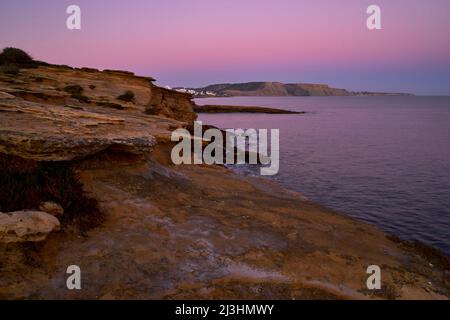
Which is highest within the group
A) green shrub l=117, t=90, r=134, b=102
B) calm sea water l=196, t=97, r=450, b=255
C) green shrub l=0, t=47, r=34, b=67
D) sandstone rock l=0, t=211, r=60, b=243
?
green shrub l=0, t=47, r=34, b=67

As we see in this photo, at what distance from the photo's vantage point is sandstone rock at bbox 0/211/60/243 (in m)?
7.48

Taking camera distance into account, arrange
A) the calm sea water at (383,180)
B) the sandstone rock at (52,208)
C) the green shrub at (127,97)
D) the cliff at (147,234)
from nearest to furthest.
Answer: the cliff at (147,234), the sandstone rock at (52,208), the calm sea water at (383,180), the green shrub at (127,97)

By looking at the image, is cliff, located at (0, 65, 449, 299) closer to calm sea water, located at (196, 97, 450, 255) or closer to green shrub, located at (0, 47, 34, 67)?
calm sea water, located at (196, 97, 450, 255)

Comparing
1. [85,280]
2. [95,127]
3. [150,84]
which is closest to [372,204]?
[95,127]

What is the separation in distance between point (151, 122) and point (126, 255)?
11.9 meters

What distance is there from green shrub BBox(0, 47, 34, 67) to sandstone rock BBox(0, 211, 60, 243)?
82.1ft

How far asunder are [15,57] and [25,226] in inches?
1056

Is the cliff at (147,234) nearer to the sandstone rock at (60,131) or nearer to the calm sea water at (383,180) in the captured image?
the sandstone rock at (60,131)

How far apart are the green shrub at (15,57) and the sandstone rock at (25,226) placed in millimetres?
25014

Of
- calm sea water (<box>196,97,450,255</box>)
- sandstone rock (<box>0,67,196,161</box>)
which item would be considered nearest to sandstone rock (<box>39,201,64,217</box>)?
sandstone rock (<box>0,67,196,161</box>)

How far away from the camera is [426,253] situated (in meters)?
11.8

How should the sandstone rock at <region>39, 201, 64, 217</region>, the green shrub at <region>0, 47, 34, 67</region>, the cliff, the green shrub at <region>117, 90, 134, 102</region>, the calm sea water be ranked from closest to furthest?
the cliff, the sandstone rock at <region>39, 201, 64, 217</region>, the calm sea water, the green shrub at <region>117, 90, 134, 102</region>, the green shrub at <region>0, 47, 34, 67</region>

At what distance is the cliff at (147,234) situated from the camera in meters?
7.32

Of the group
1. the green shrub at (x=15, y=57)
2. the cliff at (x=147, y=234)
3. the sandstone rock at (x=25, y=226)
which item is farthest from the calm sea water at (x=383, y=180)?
the green shrub at (x=15, y=57)
